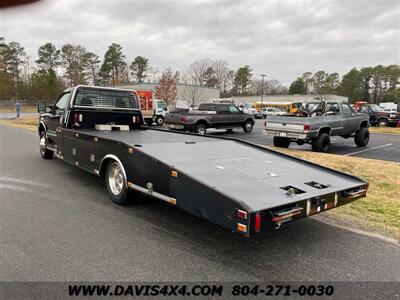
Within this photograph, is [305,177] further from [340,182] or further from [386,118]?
[386,118]

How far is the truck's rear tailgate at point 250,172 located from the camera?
333 centimetres

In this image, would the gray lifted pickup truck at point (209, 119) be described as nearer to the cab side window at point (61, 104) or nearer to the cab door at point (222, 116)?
the cab door at point (222, 116)

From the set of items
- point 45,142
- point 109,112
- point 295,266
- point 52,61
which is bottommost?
Answer: point 295,266

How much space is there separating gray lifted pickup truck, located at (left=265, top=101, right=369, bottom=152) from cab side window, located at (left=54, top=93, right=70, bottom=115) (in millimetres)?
7179

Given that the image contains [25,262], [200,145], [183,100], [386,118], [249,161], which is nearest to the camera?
[25,262]

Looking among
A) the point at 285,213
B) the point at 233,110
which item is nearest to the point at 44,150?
the point at 285,213

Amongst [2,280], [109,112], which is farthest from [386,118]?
[2,280]

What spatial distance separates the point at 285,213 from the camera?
10.2 feet

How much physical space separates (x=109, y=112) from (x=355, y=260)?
19.6 feet

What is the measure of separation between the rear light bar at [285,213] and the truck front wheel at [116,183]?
252cm

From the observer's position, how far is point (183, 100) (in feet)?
201

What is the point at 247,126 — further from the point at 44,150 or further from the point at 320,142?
the point at 44,150

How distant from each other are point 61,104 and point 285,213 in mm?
6711

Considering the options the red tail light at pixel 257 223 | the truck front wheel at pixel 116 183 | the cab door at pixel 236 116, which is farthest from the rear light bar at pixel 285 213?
the cab door at pixel 236 116
